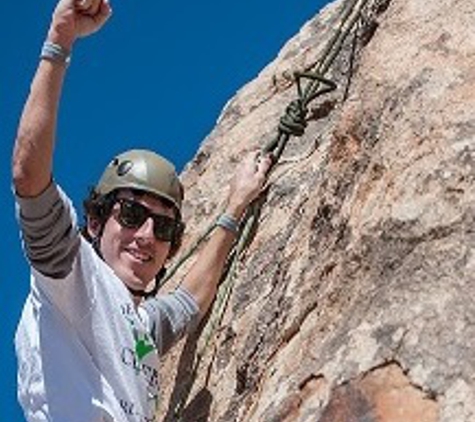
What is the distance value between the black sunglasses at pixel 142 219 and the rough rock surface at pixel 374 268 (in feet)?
2.15

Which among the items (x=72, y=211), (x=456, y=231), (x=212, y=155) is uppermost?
(x=212, y=155)

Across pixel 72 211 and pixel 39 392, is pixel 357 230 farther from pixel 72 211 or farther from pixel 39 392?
pixel 39 392

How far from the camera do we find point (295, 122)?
7.45 m

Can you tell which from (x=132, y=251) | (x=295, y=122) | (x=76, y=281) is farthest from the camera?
(x=295, y=122)

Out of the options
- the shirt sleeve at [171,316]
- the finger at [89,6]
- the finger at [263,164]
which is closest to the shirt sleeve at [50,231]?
the finger at [89,6]

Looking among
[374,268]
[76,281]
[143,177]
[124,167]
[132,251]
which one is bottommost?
[374,268]

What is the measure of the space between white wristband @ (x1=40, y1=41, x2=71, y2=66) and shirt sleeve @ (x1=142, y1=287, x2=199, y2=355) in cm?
209

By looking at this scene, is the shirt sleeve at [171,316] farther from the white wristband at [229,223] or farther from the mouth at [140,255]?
the white wristband at [229,223]

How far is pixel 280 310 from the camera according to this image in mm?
5621

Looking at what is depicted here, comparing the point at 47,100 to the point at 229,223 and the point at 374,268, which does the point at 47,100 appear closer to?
the point at 374,268

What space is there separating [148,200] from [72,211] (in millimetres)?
1640

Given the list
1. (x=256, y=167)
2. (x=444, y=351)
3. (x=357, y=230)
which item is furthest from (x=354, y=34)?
(x=444, y=351)

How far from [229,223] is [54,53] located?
114 inches

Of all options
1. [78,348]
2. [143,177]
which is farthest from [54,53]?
[143,177]
